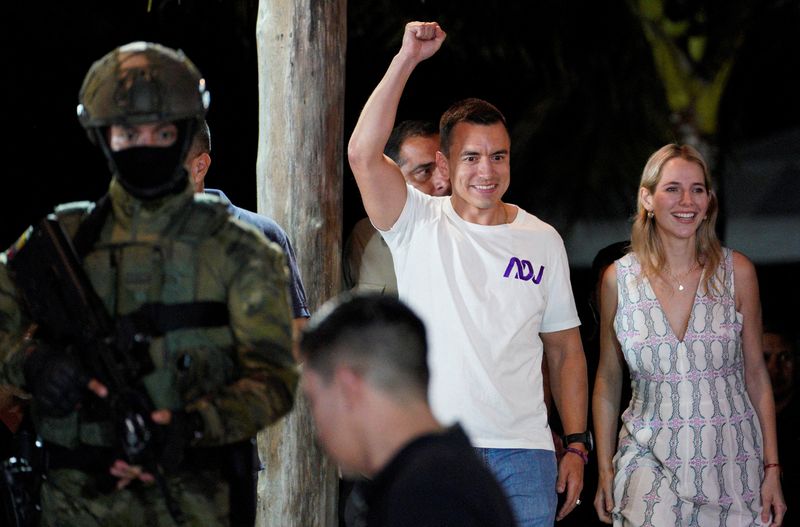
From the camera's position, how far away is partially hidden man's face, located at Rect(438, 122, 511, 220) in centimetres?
412

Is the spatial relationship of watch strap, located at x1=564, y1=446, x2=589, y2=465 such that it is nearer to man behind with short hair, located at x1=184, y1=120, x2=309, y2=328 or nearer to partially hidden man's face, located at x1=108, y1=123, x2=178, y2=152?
man behind with short hair, located at x1=184, y1=120, x2=309, y2=328

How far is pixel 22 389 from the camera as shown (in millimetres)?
2711

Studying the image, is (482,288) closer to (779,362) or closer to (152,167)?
(152,167)

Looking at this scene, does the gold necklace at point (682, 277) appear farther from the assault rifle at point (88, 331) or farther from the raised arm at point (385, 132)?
the assault rifle at point (88, 331)

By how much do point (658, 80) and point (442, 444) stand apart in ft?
23.5

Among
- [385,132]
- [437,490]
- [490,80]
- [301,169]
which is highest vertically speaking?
[490,80]

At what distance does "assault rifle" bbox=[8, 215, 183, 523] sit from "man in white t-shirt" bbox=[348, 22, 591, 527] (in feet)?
4.60

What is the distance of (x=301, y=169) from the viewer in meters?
4.64

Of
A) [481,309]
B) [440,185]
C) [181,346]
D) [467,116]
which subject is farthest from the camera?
[440,185]

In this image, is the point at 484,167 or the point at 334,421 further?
the point at 484,167

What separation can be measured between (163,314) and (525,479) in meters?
1.72

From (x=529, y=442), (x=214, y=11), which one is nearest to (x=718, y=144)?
(x=214, y=11)

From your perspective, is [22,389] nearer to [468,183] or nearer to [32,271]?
[32,271]

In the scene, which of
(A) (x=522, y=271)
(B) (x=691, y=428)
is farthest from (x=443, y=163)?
(B) (x=691, y=428)
